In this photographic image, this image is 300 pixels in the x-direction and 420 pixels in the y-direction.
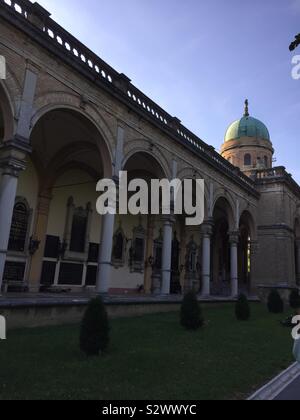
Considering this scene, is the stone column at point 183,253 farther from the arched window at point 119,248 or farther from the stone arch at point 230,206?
the arched window at point 119,248

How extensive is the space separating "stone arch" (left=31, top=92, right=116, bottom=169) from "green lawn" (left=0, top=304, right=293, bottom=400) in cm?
654

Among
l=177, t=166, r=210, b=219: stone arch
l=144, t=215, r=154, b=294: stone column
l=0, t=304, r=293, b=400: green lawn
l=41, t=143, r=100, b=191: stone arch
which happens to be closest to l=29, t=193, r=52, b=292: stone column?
l=41, t=143, r=100, b=191: stone arch

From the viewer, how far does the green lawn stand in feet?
18.5

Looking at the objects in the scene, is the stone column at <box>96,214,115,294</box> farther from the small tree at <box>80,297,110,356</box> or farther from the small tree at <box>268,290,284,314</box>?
the small tree at <box>268,290,284,314</box>

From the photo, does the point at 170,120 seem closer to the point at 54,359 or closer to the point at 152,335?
the point at 152,335

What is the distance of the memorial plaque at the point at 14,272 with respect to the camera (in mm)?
15426

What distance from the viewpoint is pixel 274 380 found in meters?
6.77

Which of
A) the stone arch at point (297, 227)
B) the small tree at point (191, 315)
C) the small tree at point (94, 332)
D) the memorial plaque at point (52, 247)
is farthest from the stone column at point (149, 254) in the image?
the stone arch at point (297, 227)

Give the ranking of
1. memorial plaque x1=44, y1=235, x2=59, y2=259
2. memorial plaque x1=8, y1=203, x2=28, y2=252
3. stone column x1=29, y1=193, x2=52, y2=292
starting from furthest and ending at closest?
memorial plaque x1=44, y1=235, x2=59, y2=259 < stone column x1=29, y1=193, x2=52, y2=292 < memorial plaque x1=8, y1=203, x2=28, y2=252

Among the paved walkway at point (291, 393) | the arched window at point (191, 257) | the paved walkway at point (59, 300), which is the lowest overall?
the paved walkway at point (291, 393)

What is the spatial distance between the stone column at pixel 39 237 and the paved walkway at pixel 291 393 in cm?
1222

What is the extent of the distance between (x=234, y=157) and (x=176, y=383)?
35180mm
